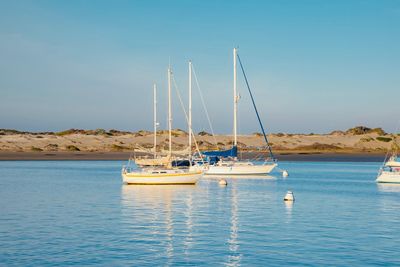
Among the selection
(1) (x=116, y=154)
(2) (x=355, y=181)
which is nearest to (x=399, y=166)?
Answer: (2) (x=355, y=181)

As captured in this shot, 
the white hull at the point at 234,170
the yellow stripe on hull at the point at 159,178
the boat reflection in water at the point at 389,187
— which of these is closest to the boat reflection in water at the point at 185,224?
the yellow stripe on hull at the point at 159,178

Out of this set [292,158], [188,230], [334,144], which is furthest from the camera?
[334,144]

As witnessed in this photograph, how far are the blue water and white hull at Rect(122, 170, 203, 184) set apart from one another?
12.6ft

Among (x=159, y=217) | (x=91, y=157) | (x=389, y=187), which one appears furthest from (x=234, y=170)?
(x=91, y=157)

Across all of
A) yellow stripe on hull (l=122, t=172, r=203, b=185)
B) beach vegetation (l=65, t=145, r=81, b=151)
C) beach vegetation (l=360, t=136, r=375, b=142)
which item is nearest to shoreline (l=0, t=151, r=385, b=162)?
beach vegetation (l=65, t=145, r=81, b=151)

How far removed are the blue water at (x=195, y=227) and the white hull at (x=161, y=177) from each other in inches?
151

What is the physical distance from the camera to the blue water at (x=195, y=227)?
20.4 metres

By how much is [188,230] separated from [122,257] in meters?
6.30

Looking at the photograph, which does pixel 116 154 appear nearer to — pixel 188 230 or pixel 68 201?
pixel 68 201

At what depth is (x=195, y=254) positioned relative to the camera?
20.8 metres

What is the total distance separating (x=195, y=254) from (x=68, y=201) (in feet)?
61.7

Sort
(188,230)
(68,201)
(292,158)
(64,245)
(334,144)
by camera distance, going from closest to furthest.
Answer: (64,245) < (188,230) < (68,201) < (292,158) < (334,144)

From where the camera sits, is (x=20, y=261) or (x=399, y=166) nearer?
(x=20, y=261)

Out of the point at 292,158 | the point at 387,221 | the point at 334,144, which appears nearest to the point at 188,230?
the point at 387,221
